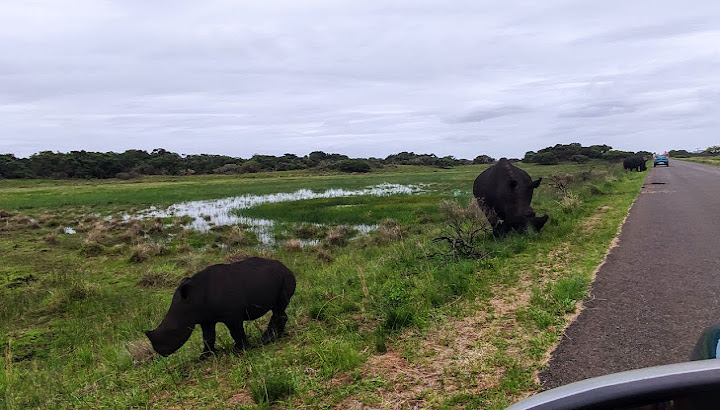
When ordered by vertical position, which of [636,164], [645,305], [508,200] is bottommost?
[645,305]

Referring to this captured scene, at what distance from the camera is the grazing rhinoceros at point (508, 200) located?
10773 mm

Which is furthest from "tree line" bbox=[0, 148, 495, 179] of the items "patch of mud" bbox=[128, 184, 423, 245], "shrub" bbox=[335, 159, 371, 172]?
"patch of mud" bbox=[128, 184, 423, 245]

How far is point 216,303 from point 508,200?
7674mm

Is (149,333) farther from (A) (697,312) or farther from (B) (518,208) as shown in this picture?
(B) (518,208)

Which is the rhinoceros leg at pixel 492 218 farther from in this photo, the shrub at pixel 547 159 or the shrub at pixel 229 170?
the shrub at pixel 547 159

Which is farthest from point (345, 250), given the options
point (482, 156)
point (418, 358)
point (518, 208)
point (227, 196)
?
point (482, 156)

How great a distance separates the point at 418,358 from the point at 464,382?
2.43 ft

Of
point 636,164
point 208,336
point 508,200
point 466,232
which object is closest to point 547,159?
point 636,164

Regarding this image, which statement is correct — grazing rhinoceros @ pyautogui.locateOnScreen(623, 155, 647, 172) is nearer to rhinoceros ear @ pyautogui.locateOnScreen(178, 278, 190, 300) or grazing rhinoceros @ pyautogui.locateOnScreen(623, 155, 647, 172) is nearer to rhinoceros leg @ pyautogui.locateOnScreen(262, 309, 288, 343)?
rhinoceros leg @ pyautogui.locateOnScreen(262, 309, 288, 343)

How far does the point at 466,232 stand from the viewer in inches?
430

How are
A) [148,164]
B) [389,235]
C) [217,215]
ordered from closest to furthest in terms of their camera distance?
[389,235], [217,215], [148,164]

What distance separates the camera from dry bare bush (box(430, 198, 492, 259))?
9.74m

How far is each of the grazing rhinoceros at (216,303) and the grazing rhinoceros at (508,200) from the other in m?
6.67

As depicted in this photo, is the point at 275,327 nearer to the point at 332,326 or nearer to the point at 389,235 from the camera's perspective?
the point at 332,326
